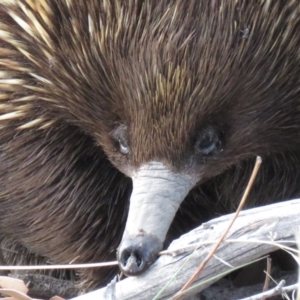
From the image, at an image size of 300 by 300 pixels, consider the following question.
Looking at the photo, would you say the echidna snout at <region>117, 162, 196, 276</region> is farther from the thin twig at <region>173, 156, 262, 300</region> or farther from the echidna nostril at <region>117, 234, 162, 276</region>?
the thin twig at <region>173, 156, 262, 300</region>

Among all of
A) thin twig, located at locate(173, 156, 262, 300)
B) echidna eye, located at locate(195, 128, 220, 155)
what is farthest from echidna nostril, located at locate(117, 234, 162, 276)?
echidna eye, located at locate(195, 128, 220, 155)


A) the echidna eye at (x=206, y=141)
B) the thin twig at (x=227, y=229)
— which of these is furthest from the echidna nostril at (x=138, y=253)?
the echidna eye at (x=206, y=141)

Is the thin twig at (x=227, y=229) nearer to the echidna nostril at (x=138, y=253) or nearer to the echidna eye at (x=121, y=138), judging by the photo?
the echidna nostril at (x=138, y=253)

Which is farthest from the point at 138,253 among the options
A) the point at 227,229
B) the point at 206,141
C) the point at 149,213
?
the point at 206,141

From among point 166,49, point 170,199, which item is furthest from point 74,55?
point 170,199

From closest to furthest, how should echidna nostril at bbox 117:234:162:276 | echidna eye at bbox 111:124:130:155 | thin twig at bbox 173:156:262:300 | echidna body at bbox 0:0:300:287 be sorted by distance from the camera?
1. thin twig at bbox 173:156:262:300
2. echidna nostril at bbox 117:234:162:276
3. echidna body at bbox 0:0:300:287
4. echidna eye at bbox 111:124:130:155

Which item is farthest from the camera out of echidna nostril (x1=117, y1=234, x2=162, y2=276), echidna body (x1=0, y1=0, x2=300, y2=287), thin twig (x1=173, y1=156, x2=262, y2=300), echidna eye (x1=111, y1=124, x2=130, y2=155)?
echidna eye (x1=111, y1=124, x2=130, y2=155)

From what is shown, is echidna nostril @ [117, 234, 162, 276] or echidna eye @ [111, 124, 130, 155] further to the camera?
echidna eye @ [111, 124, 130, 155]

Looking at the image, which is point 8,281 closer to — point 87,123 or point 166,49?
point 87,123
